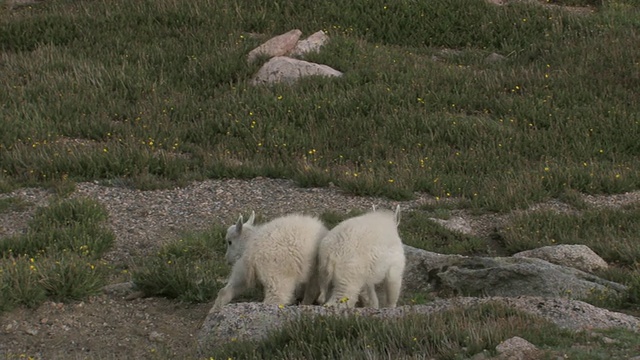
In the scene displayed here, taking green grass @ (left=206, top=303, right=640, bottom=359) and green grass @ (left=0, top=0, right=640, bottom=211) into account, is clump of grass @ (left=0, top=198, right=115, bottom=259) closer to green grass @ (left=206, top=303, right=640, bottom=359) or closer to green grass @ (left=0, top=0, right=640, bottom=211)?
green grass @ (left=0, top=0, right=640, bottom=211)

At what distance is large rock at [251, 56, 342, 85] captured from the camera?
19.7m

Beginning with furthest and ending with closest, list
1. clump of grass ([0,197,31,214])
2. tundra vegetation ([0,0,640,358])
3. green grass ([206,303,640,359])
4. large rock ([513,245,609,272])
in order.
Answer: clump of grass ([0,197,31,214]) < tundra vegetation ([0,0,640,358]) < large rock ([513,245,609,272]) < green grass ([206,303,640,359])

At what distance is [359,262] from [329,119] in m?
9.23

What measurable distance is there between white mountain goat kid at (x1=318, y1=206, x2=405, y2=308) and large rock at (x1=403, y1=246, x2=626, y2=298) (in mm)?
1472

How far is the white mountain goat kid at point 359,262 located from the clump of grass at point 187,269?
5.10ft

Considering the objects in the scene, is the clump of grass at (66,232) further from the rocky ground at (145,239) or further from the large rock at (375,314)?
the large rock at (375,314)

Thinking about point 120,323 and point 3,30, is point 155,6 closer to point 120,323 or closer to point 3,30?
point 3,30

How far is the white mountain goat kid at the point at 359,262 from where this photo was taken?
8891 millimetres

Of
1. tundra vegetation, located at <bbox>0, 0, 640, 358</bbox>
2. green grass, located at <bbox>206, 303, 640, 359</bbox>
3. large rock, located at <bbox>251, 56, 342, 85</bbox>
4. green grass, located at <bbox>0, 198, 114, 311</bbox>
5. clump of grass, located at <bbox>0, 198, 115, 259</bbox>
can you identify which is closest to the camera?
green grass, located at <bbox>206, 303, 640, 359</bbox>

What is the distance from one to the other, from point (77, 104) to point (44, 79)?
1.58 metres

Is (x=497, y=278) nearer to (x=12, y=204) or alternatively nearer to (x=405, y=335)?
(x=405, y=335)

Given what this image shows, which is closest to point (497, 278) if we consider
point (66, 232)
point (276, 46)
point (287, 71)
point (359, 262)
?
point (359, 262)

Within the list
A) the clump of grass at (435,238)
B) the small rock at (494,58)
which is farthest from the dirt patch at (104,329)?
the small rock at (494,58)

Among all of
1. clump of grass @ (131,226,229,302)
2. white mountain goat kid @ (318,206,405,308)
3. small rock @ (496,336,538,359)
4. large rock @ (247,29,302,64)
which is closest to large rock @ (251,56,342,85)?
large rock @ (247,29,302,64)
